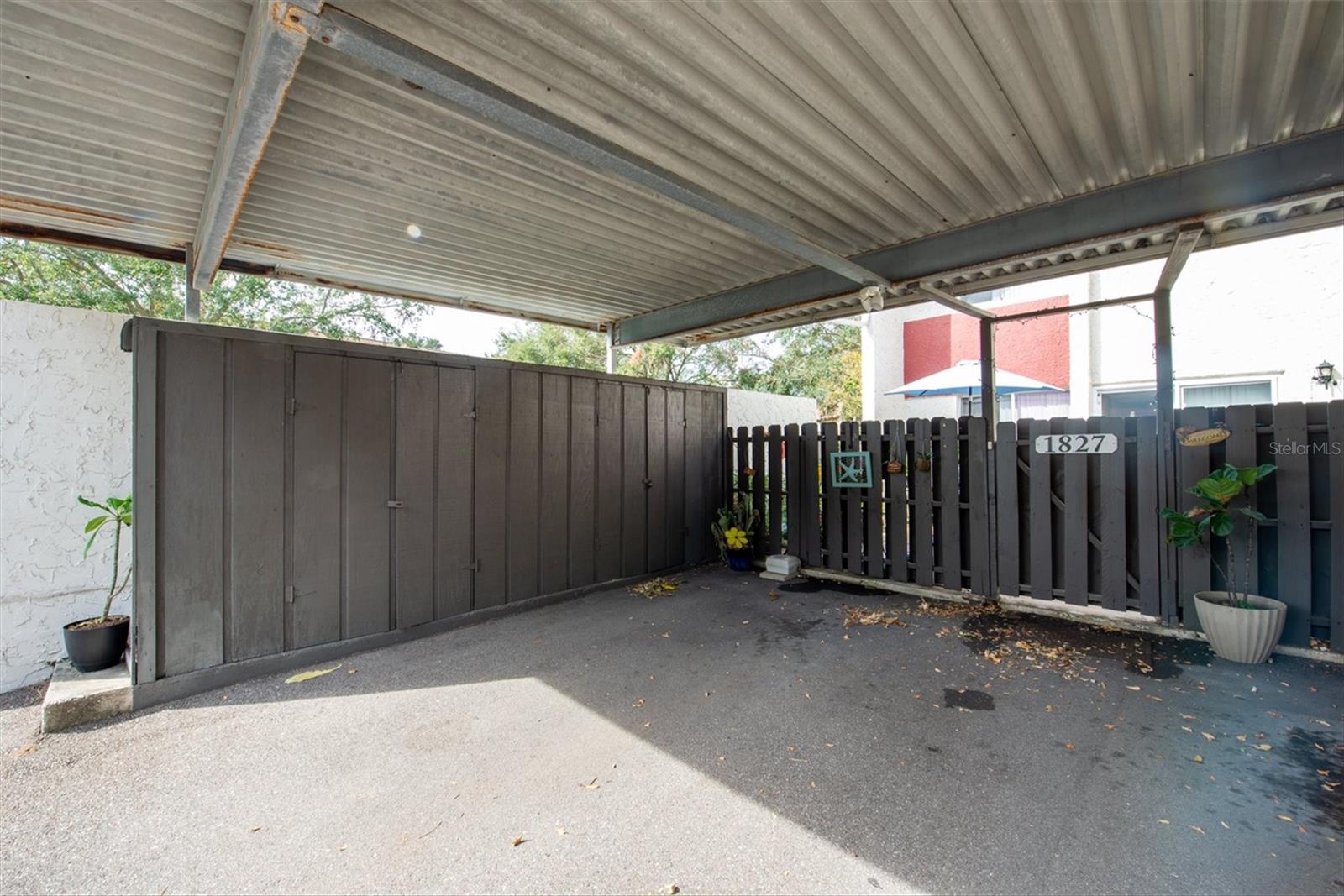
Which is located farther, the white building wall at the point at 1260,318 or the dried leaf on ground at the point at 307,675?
the white building wall at the point at 1260,318

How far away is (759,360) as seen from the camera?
16.9m

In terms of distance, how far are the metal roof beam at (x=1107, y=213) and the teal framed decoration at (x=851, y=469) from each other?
168cm

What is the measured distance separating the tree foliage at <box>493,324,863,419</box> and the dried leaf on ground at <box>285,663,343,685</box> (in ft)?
39.6

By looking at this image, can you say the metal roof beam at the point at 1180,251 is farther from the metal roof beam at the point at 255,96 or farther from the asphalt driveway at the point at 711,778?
the metal roof beam at the point at 255,96

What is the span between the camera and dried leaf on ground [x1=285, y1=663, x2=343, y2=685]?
344cm

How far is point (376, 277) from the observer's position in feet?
16.4

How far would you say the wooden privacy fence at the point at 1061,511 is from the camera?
140 inches

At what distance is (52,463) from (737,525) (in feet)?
18.3

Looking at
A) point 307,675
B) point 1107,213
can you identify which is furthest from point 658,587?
point 1107,213

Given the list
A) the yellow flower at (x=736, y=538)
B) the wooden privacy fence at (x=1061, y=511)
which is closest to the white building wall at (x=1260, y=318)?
the wooden privacy fence at (x=1061, y=511)

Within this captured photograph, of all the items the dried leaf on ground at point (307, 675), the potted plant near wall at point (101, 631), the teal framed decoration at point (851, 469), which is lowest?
the dried leaf on ground at point (307, 675)

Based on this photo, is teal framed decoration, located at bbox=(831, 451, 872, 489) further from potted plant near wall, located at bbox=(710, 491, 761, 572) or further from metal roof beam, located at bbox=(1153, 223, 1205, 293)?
metal roof beam, located at bbox=(1153, 223, 1205, 293)

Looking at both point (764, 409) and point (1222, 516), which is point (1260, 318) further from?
point (764, 409)

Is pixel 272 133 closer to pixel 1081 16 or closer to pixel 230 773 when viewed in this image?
pixel 230 773
